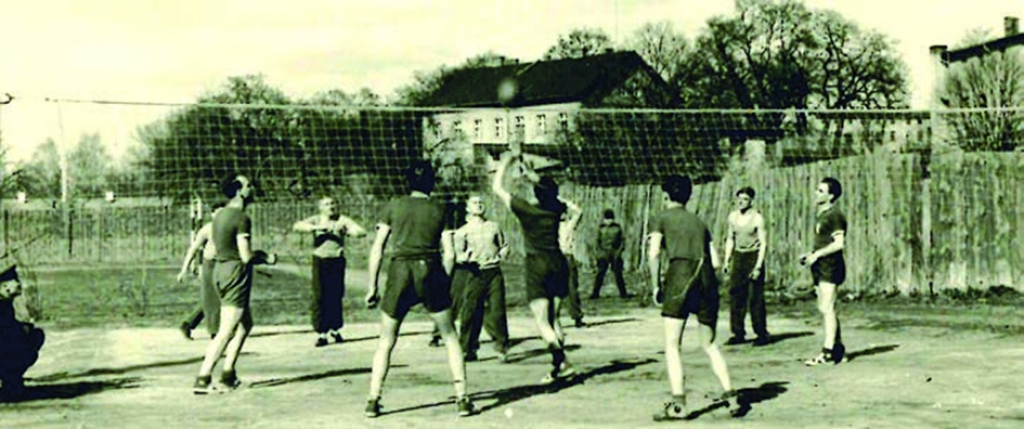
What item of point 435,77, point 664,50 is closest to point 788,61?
point 664,50

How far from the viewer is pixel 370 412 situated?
9.32 metres

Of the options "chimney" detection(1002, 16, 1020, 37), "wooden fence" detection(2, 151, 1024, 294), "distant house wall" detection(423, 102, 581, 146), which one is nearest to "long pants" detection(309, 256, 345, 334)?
"wooden fence" detection(2, 151, 1024, 294)

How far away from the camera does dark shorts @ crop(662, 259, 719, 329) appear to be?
9.12 metres

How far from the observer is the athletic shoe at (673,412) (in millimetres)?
9000

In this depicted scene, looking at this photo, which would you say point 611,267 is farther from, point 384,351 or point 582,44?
point 582,44

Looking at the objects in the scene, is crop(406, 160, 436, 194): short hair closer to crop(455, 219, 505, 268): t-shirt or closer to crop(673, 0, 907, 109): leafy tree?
crop(455, 219, 505, 268): t-shirt

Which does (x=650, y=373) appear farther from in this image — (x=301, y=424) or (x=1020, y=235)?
(x=1020, y=235)

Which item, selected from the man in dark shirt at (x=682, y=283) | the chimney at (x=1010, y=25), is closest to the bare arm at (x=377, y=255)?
the man in dark shirt at (x=682, y=283)

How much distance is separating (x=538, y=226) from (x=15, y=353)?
4542 mm

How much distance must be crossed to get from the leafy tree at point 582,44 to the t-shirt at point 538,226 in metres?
65.7

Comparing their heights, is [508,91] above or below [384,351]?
above

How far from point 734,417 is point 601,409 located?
3.36 feet

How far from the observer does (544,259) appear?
11.2m

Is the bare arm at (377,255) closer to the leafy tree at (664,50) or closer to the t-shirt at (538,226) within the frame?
the t-shirt at (538,226)
